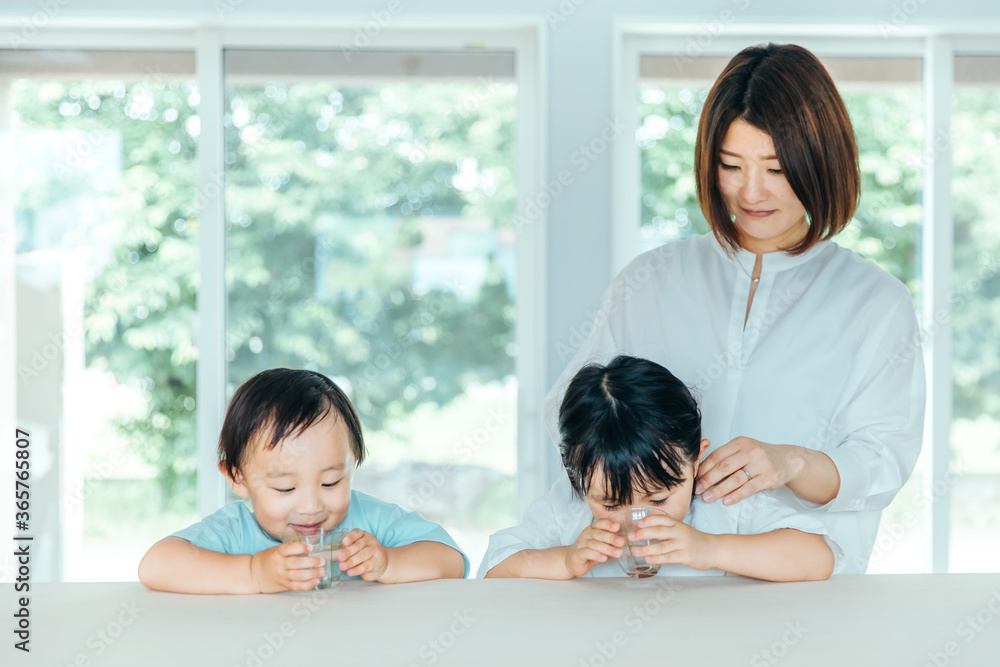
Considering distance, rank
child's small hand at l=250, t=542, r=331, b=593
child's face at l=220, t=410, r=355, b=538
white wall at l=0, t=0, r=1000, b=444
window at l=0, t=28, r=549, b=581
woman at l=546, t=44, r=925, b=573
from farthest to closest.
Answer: window at l=0, t=28, r=549, b=581 → white wall at l=0, t=0, r=1000, b=444 → woman at l=546, t=44, r=925, b=573 → child's face at l=220, t=410, r=355, b=538 → child's small hand at l=250, t=542, r=331, b=593

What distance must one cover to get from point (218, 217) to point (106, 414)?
75 centimetres

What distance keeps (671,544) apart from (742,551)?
0.10 metres

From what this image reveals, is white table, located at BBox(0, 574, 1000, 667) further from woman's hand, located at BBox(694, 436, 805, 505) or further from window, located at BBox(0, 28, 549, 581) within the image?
window, located at BBox(0, 28, 549, 581)

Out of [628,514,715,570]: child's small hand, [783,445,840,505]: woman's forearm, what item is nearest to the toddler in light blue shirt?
[628,514,715,570]: child's small hand

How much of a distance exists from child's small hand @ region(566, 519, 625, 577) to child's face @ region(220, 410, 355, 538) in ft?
1.04

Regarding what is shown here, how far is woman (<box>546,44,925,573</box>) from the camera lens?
1223 millimetres

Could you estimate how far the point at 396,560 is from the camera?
1.03m

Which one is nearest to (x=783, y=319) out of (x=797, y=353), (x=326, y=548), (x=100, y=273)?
(x=797, y=353)

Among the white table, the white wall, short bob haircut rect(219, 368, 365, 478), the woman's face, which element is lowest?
the white table

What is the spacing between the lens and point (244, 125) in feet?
8.36

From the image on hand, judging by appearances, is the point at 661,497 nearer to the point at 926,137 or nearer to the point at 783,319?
the point at 783,319

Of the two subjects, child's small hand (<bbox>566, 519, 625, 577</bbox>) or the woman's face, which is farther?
the woman's face

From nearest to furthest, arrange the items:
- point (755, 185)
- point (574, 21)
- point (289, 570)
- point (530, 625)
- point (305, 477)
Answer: point (530, 625), point (289, 570), point (305, 477), point (755, 185), point (574, 21)

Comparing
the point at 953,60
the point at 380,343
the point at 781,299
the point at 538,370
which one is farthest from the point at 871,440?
the point at 953,60
